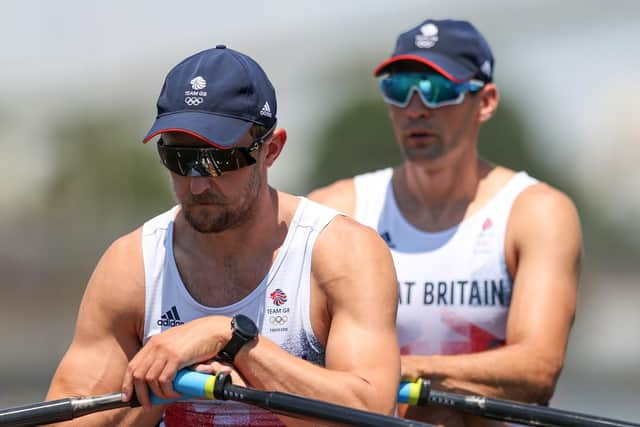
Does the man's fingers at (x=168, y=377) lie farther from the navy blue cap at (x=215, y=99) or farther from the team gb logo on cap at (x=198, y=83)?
the team gb logo on cap at (x=198, y=83)

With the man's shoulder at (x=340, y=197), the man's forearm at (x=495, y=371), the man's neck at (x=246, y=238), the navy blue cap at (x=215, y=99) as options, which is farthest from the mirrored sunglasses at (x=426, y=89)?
the navy blue cap at (x=215, y=99)

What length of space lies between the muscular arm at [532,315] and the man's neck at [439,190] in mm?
381

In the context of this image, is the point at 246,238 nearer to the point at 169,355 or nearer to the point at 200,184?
the point at 200,184

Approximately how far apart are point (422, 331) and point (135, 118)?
28314 mm

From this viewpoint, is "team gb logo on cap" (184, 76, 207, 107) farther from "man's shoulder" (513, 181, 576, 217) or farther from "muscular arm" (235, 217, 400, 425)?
"man's shoulder" (513, 181, 576, 217)

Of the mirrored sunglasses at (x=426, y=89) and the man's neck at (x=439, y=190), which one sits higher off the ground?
the mirrored sunglasses at (x=426, y=89)

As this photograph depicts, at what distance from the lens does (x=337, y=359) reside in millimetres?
5168

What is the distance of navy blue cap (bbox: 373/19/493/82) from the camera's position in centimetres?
725

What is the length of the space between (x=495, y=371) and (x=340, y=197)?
149 cm

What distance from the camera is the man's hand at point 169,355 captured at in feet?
16.2

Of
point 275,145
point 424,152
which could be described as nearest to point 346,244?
point 275,145

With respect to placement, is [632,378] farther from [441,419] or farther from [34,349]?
[441,419]

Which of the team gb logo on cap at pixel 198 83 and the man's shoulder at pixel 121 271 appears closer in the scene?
the team gb logo on cap at pixel 198 83

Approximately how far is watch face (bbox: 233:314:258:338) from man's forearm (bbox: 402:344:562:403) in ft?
4.35
